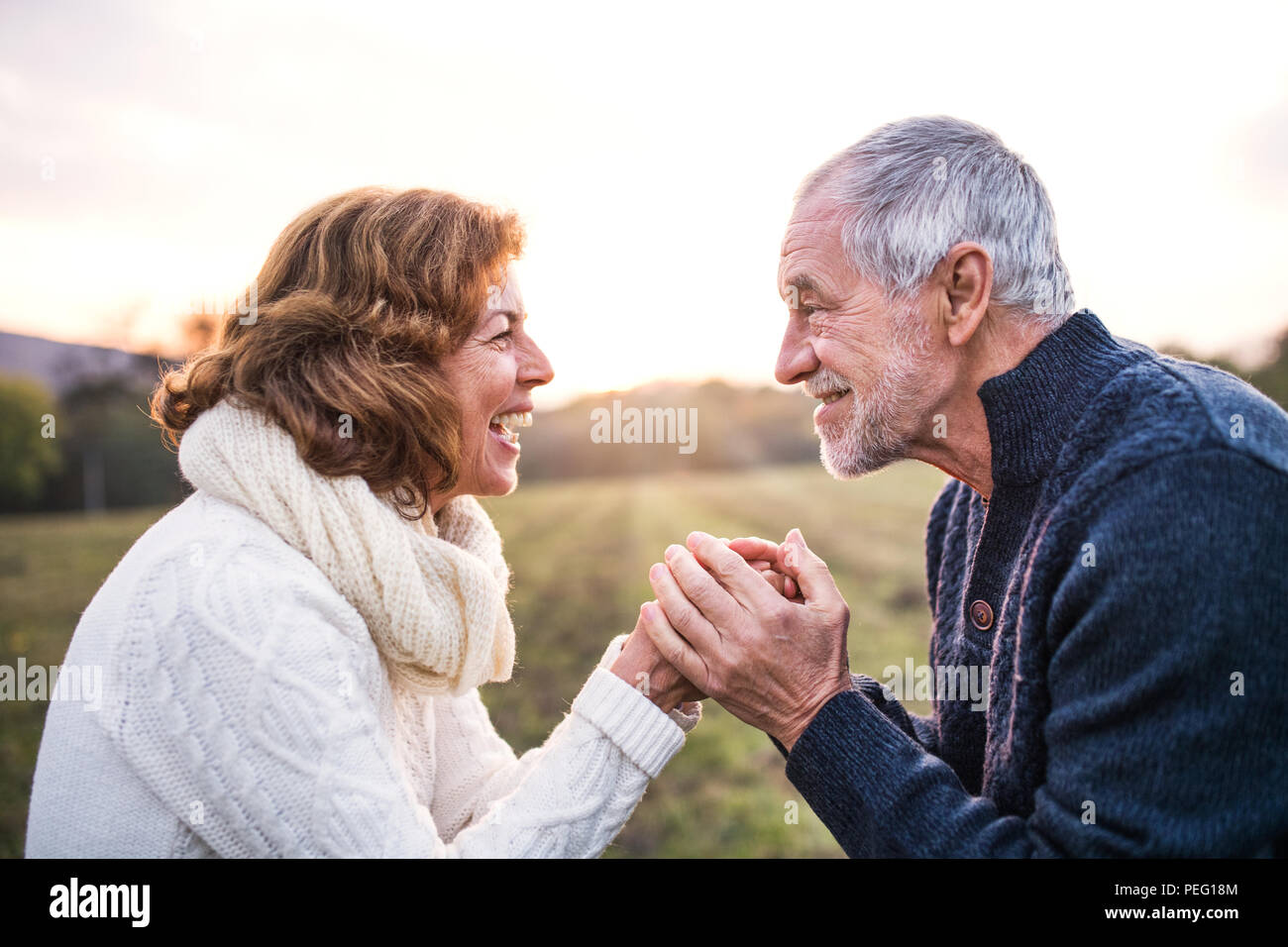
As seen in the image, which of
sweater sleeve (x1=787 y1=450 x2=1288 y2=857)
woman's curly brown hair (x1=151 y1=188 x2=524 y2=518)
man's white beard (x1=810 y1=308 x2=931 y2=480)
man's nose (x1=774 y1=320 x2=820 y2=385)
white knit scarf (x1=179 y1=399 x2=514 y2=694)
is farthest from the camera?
man's nose (x1=774 y1=320 x2=820 y2=385)

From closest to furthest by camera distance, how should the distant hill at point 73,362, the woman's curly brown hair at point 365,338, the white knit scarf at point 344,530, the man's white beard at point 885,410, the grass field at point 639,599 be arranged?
the white knit scarf at point 344,530
the woman's curly brown hair at point 365,338
the man's white beard at point 885,410
the grass field at point 639,599
the distant hill at point 73,362

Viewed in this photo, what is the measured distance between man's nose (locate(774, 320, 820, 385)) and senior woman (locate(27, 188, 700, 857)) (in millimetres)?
939

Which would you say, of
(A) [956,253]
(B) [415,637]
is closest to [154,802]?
(B) [415,637]

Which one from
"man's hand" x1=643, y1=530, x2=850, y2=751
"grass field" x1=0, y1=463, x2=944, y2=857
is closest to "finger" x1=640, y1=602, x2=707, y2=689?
"man's hand" x1=643, y1=530, x2=850, y2=751

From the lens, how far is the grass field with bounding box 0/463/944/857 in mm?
6344

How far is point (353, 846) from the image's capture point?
1.79 metres

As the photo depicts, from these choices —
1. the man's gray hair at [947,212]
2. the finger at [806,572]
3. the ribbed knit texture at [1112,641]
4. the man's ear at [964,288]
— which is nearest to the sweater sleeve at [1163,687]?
the ribbed knit texture at [1112,641]

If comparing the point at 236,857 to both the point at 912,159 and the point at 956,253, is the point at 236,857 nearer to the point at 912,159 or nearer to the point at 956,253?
the point at 956,253

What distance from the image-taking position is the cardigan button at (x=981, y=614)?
247 cm

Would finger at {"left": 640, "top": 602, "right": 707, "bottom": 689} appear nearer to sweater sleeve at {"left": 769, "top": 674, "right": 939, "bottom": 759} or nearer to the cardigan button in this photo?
sweater sleeve at {"left": 769, "top": 674, "right": 939, "bottom": 759}

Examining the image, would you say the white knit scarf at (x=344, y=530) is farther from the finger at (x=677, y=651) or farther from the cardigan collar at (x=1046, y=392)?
the cardigan collar at (x=1046, y=392)

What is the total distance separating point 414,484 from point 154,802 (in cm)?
99

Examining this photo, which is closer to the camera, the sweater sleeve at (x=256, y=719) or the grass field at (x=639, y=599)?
the sweater sleeve at (x=256, y=719)

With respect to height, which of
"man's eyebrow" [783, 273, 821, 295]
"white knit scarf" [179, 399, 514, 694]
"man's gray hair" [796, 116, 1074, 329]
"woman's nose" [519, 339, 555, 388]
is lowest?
"white knit scarf" [179, 399, 514, 694]
